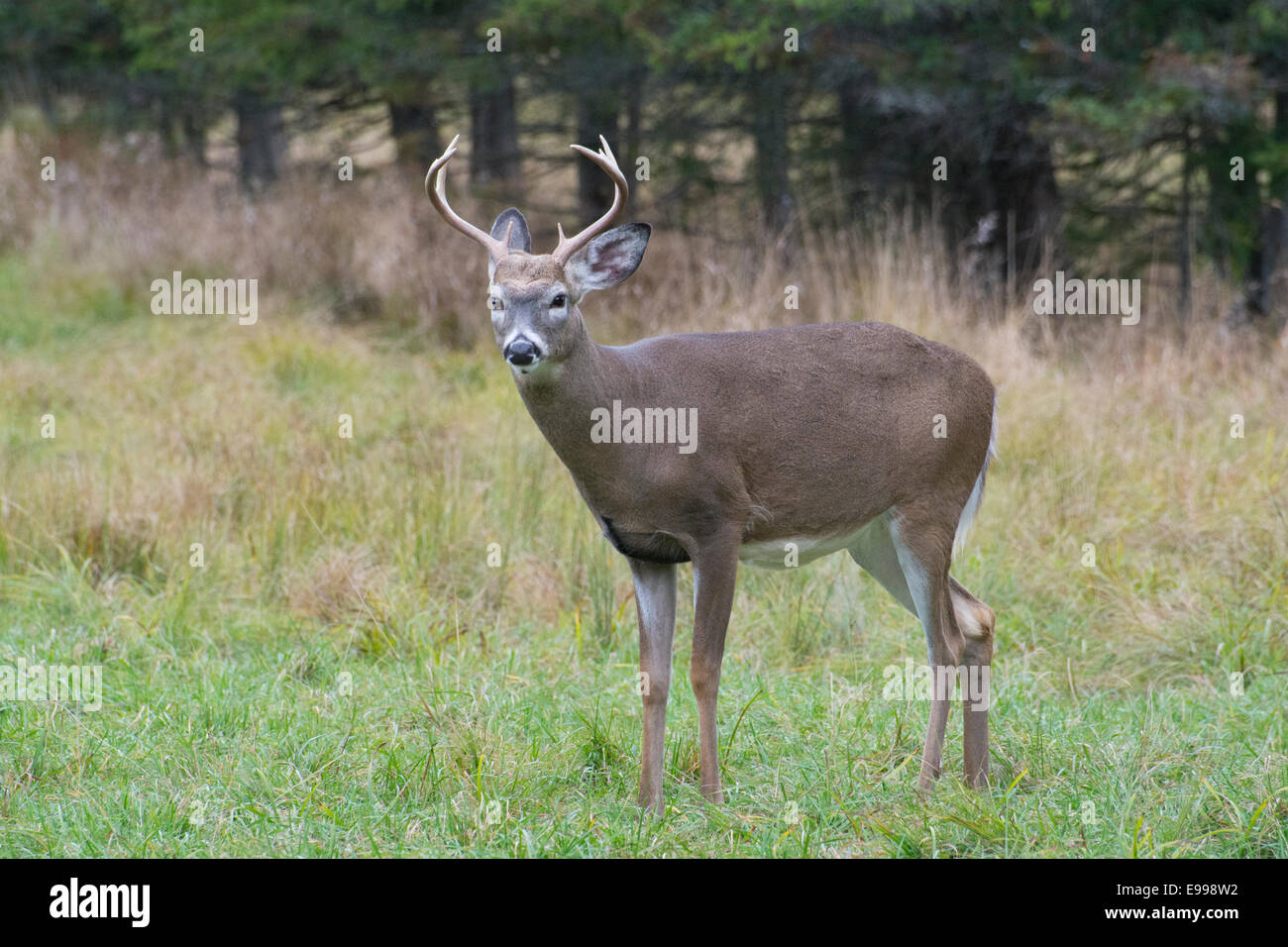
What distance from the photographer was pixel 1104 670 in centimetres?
568

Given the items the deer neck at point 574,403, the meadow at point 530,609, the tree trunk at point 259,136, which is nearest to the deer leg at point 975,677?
the meadow at point 530,609

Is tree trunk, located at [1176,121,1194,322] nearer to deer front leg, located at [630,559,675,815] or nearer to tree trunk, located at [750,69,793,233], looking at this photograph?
tree trunk, located at [750,69,793,233]

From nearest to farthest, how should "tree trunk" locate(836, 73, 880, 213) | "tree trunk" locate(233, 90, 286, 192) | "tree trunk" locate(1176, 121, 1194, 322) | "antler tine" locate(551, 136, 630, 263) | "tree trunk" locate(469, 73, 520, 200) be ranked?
"antler tine" locate(551, 136, 630, 263) < "tree trunk" locate(1176, 121, 1194, 322) < "tree trunk" locate(836, 73, 880, 213) < "tree trunk" locate(469, 73, 520, 200) < "tree trunk" locate(233, 90, 286, 192)

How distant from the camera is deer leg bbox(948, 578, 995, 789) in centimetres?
446

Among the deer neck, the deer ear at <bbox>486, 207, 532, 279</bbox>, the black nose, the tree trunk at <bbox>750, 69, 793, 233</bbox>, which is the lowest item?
the deer neck

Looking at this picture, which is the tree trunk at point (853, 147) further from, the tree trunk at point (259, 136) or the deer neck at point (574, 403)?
the deer neck at point (574, 403)

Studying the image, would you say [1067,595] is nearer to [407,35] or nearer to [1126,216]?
[1126,216]

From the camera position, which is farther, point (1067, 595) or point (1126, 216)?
point (1126, 216)

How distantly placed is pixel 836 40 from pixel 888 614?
6656 mm

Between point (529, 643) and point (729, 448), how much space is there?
1.78 metres

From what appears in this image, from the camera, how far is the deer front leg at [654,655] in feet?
14.0

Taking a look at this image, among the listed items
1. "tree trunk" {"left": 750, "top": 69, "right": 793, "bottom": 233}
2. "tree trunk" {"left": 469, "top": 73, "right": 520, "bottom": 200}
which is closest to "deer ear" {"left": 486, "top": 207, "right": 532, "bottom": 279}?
"tree trunk" {"left": 750, "top": 69, "right": 793, "bottom": 233}

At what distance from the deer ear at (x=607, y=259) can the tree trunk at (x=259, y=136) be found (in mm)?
12379

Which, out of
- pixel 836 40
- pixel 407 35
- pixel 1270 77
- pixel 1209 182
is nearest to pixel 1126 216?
pixel 1209 182
